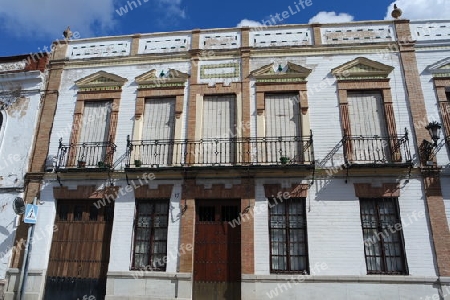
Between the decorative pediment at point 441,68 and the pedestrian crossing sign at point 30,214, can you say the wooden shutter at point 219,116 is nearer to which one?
the pedestrian crossing sign at point 30,214

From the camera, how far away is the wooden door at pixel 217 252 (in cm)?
1040

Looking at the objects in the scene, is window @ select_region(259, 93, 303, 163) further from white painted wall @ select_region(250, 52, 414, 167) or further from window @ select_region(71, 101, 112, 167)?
window @ select_region(71, 101, 112, 167)

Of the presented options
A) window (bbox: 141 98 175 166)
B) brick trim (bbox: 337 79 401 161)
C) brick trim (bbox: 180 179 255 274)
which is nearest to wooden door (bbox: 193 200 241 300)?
brick trim (bbox: 180 179 255 274)

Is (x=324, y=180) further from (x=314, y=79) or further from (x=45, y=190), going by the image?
(x=45, y=190)

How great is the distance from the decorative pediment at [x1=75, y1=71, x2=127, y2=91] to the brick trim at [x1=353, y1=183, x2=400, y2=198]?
334 inches

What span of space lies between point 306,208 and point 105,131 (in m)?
7.05

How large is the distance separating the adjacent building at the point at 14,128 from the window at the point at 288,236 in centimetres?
765

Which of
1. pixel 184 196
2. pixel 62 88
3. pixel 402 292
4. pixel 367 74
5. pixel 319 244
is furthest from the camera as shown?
pixel 62 88

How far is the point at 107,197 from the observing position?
11.5m

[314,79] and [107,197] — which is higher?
[314,79]

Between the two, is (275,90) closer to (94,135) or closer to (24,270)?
(94,135)

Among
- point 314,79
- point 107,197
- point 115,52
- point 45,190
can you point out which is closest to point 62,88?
point 115,52

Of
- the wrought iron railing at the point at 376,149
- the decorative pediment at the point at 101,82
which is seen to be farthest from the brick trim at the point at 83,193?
the wrought iron railing at the point at 376,149

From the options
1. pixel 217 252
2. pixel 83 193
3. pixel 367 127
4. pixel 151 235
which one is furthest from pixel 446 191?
pixel 83 193
